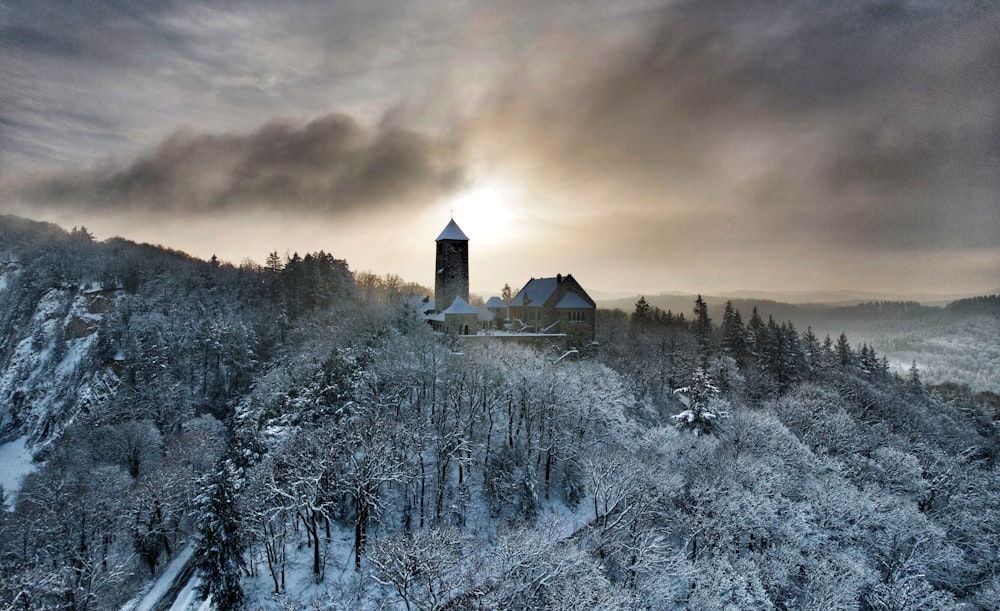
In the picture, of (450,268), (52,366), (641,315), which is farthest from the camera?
(641,315)

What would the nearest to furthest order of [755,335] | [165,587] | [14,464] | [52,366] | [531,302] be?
[165,587] < [531,302] < [14,464] < [755,335] < [52,366]

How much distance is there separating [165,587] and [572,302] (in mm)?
50181

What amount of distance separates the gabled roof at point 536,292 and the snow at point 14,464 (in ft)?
223

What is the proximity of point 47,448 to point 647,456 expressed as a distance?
274 feet

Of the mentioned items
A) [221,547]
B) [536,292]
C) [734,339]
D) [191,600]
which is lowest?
[191,600]

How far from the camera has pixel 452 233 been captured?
201ft

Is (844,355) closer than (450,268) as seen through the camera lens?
No

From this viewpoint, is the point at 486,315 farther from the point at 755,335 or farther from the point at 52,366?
the point at 52,366

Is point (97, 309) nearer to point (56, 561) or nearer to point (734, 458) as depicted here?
point (56, 561)

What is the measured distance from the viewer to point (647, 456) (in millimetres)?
36688

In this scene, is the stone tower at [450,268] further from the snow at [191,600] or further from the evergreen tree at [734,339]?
the evergreen tree at [734,339]

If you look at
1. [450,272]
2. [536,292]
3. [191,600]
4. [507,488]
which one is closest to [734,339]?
[536,292]

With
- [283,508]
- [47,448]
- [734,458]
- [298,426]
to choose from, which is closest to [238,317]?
[47,448]

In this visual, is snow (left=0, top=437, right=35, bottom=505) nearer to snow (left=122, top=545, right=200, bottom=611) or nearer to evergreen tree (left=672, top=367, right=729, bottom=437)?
snow (left=122, top=545, right=200, bottom=611)
